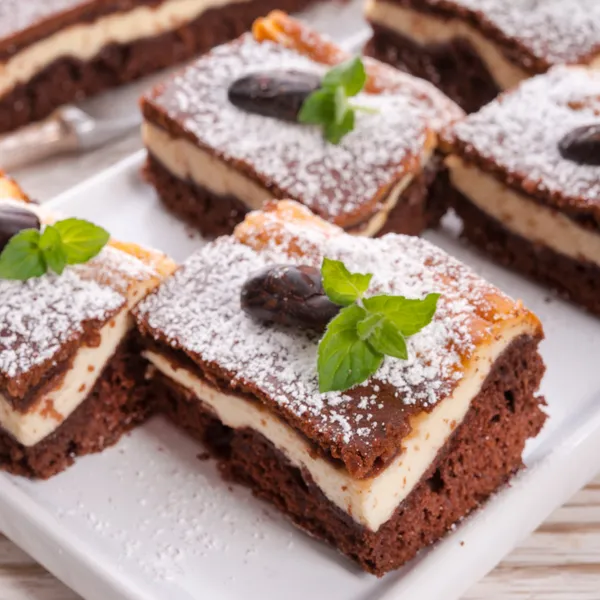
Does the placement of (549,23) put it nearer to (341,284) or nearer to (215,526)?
(341,284)

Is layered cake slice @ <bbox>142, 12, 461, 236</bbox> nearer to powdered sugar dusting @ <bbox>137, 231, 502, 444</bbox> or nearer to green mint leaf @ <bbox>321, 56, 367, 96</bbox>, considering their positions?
green mint leaf @ <bbox>321, 56, 367, 96</bbox>

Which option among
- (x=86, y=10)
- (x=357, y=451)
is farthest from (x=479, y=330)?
(x=86, y=10)

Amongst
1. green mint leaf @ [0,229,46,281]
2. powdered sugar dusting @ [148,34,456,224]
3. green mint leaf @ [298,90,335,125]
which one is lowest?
green mint leaf @ [0,229,46,281]

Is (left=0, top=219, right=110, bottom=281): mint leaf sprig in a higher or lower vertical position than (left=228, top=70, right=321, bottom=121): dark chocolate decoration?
lower

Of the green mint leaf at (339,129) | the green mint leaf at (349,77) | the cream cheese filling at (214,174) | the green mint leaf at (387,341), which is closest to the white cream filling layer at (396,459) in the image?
the green mint leaf at (387,341)

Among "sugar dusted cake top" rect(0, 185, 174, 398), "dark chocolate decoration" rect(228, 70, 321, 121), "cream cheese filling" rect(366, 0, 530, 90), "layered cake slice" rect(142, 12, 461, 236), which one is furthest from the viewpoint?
"cream cheese filling" rect(366, 0, 530, 90)

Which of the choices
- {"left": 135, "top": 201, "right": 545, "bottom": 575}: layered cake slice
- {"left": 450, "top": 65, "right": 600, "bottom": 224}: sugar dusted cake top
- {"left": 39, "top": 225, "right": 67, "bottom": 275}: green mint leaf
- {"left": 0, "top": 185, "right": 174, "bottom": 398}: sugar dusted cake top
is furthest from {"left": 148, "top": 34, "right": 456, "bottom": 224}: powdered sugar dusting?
{"left": 39, "top": 225, "right": 67, "bottom": 275}: green mint leaf
